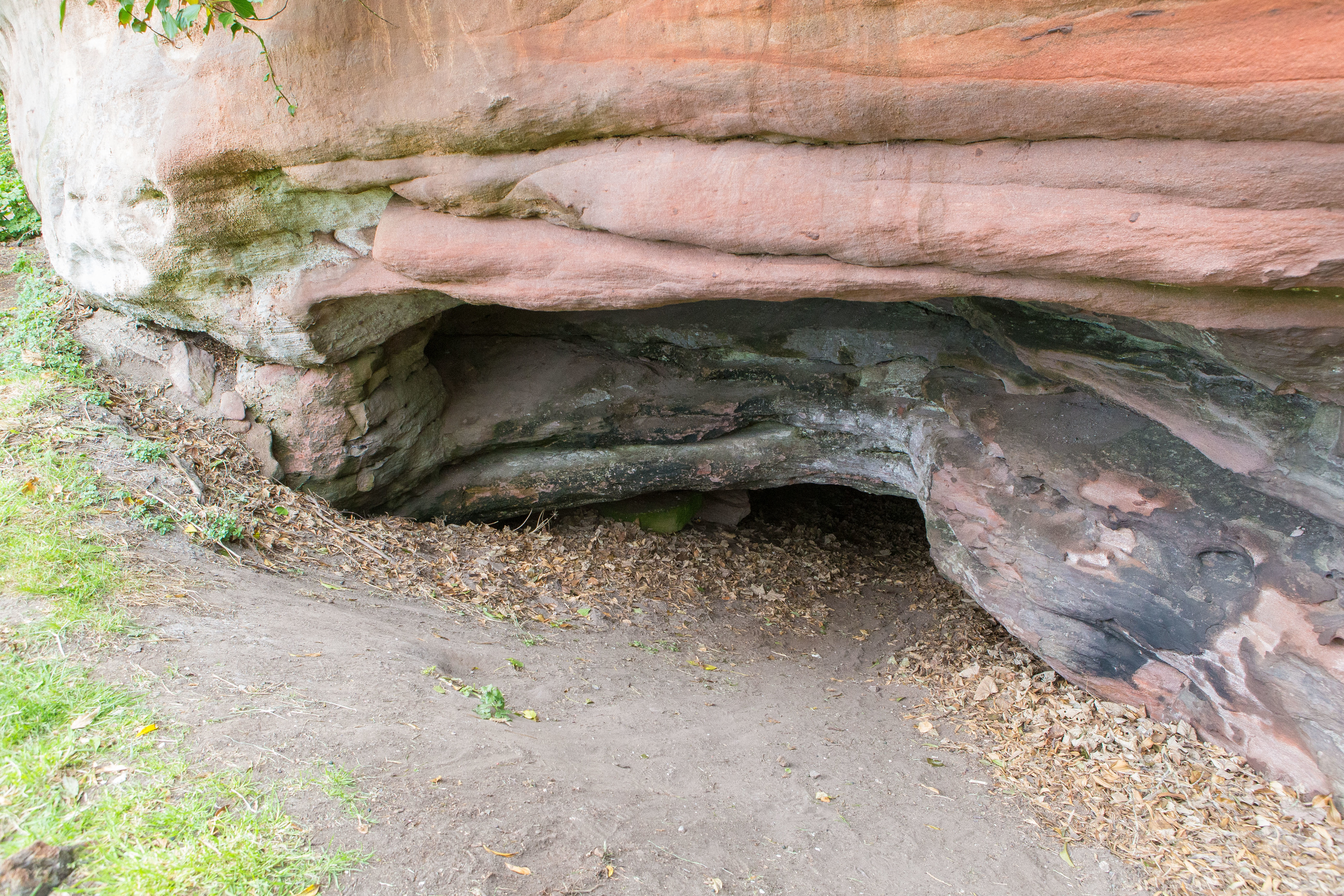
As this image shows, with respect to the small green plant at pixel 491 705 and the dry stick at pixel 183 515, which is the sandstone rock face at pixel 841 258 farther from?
the small green plant at pixel 491 705

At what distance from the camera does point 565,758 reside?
11.2 feet

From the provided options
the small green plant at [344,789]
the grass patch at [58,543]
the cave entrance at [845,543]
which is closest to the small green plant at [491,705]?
the small green plant at [344,789]

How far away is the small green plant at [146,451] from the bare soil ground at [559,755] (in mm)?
712

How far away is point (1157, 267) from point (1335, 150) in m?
0.54

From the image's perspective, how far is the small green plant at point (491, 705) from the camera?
3.59 metres

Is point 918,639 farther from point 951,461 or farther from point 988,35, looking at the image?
point 988,35

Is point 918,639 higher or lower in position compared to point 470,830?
lower

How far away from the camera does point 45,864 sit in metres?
2.25

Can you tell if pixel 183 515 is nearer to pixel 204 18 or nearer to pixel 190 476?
pixel 190 476

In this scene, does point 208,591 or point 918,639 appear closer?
point 208,591

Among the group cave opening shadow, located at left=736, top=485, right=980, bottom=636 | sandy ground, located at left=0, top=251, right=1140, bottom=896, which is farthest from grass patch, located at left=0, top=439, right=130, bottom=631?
cave opening shadow, located at left=736, top=485, right=980, bottom=636

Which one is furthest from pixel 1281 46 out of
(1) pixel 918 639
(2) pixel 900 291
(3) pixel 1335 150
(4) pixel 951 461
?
(1) pixel 918 639

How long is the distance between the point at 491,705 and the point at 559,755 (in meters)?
0.45

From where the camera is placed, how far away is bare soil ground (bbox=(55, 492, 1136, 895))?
9.06ft
